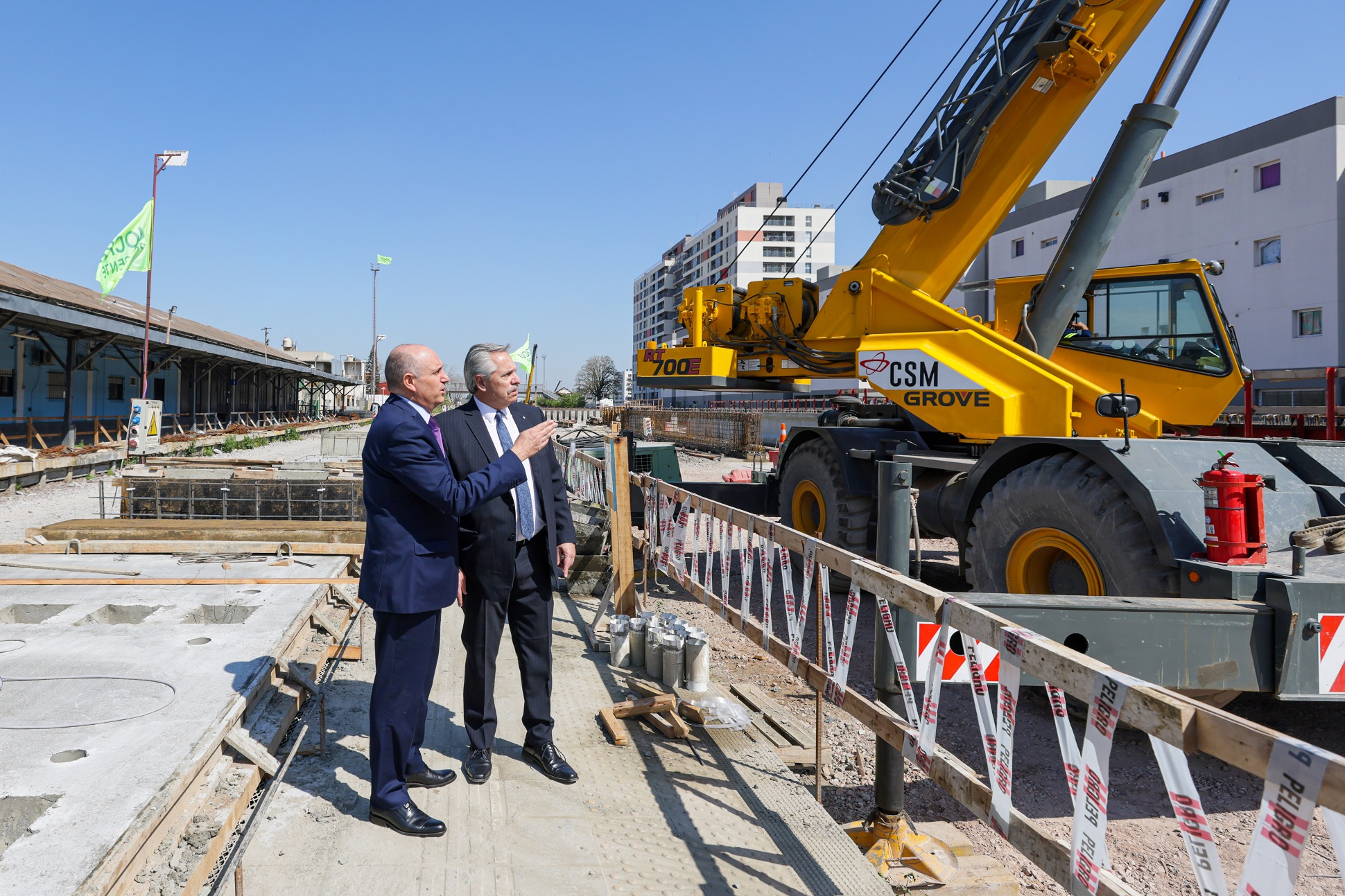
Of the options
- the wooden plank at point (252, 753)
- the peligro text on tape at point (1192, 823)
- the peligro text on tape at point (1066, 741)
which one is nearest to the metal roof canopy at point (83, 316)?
the wooden plank at point (252, 753)

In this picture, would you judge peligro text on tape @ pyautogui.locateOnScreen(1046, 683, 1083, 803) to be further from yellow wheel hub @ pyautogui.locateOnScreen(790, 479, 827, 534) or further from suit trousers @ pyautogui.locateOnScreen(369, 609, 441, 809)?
yellow wheel hub @ pyautogui.locateOnScreen(790, 479, 827, 534)

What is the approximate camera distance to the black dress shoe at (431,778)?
134 inches

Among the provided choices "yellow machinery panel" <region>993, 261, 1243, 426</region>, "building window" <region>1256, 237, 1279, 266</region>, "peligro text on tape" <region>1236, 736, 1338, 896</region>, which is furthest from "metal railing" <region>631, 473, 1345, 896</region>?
"building window" <region>1256, 237, 1279, 266</region>

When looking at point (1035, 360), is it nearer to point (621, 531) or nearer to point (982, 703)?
point (621, 531)

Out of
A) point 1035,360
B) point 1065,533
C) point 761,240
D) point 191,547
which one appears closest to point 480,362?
point 1065,533

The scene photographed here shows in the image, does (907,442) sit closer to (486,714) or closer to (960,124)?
(960,124)

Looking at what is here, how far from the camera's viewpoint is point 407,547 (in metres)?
3.15

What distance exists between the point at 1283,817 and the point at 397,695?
2802mm

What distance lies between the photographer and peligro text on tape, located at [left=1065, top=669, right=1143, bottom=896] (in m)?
2.06

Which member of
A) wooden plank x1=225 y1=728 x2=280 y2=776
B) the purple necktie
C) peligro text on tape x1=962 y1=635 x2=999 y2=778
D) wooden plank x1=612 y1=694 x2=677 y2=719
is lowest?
wooden plank x1=612 y1=694 x2=677 y2=719

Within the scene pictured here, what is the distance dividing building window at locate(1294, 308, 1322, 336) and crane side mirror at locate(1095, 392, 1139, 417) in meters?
22.7

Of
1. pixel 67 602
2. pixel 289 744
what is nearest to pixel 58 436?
pixel 67 602

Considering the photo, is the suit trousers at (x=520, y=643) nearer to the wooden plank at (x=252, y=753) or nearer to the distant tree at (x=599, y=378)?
the wooden plank at (x=252, y=753)

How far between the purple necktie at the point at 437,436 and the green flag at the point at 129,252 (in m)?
18.3
